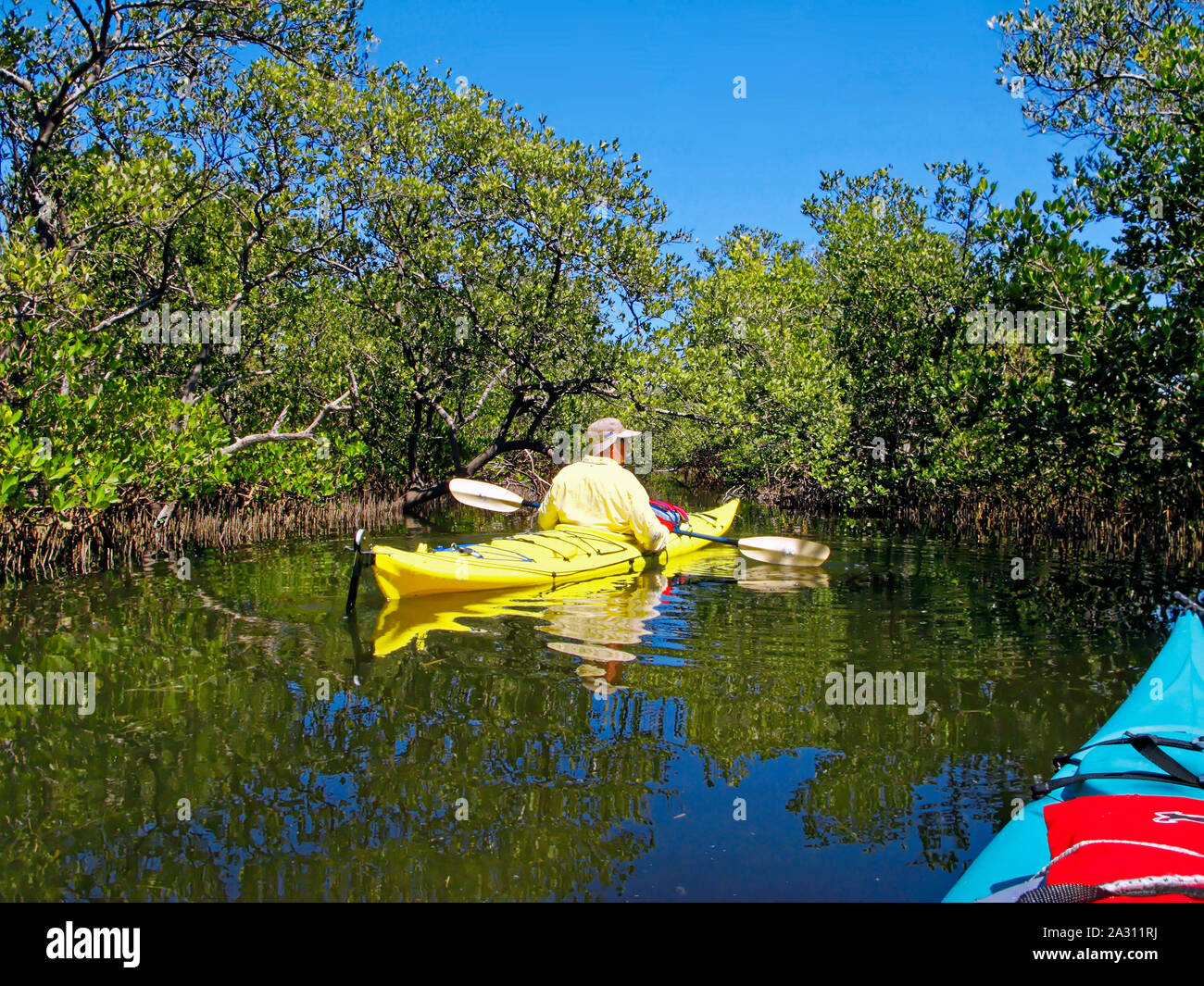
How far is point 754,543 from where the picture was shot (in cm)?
826

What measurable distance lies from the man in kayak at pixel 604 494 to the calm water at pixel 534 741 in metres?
0.85

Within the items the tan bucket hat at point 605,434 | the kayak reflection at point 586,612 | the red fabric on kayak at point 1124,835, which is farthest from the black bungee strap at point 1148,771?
the tan bucket hat at point 605,434

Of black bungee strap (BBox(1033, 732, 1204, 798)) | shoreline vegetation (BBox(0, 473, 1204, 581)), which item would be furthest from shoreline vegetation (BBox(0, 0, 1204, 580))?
black bungee strap (BBox(1033, 732, 1204, 798))

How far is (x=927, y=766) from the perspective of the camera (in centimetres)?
364

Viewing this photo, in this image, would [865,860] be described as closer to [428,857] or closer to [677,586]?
[428,857]

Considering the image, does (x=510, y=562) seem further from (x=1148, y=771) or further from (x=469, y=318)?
(x=469, y=318)

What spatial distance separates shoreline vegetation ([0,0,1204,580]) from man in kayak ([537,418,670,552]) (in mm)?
3638

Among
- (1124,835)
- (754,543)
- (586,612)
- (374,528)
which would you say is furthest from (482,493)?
(1124,835)

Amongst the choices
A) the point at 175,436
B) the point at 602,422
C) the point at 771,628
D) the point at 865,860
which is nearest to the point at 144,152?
the point at 175,436

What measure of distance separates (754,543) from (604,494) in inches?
64.7

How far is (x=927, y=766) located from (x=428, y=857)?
85.0 inches

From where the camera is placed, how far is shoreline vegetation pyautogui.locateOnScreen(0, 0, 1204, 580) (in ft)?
24.3

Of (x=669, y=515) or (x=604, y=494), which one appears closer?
(x=604, y=494)

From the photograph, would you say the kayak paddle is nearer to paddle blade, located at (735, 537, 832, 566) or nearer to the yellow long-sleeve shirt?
paddle blade, located at (735, 537, 832, 566)
